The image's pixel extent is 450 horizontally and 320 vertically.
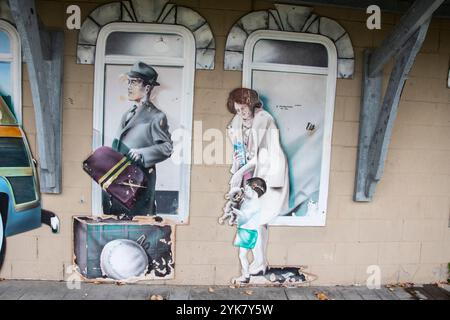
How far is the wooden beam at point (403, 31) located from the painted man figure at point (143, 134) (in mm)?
2256

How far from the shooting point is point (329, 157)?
3.70 meters

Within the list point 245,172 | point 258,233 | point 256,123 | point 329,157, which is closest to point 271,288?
point 258,233

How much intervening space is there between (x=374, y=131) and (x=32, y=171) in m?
3.62

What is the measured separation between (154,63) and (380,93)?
241cm

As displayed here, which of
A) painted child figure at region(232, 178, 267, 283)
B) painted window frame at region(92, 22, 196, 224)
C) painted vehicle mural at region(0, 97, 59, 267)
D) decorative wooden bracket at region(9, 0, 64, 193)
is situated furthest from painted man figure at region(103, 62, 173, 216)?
painted child figure at region(232, 178, 267, 283)

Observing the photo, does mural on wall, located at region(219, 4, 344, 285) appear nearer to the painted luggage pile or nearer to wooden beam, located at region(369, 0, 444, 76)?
wooden beam, located at region(369, 0, 444, 76)

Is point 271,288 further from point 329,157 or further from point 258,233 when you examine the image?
point 329,157

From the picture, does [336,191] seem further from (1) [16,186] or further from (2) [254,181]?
(1) [16,186]

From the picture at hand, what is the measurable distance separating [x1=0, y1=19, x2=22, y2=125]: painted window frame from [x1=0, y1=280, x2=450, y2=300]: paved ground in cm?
179

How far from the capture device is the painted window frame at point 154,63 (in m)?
3.42

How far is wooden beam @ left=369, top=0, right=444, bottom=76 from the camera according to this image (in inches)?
111

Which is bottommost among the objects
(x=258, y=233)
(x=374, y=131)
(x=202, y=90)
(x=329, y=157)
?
(x=258, y=233)

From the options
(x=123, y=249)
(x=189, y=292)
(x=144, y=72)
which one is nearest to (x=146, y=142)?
(x=144, y=72)

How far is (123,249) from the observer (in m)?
3.63
